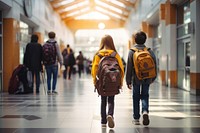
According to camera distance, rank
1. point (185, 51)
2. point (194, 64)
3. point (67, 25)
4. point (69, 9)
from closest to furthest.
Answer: point (194, 64)
point (185, 51)
point (69, 9)
point (67, 25)

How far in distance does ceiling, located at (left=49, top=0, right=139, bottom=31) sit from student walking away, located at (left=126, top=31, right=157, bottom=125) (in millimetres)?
17112

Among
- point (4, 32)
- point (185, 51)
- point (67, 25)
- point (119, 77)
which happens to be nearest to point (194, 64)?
point (185, 51)

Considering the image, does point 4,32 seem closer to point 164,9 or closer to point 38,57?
point 38,57

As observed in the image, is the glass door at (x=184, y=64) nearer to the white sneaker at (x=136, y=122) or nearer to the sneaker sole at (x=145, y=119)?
the white sneaker at (x=136, y=122)

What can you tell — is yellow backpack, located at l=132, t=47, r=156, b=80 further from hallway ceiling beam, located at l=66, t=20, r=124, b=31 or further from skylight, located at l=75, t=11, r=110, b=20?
hallway ceiling beam, located at l=66, t=20, r=124, b=31

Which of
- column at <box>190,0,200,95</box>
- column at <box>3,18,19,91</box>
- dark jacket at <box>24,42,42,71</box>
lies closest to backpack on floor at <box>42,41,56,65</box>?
dark jacket at <box>24,42,42,71</box>

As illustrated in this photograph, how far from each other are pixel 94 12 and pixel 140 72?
26738 millimetres

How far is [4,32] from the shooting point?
11203mm

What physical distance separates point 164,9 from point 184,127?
935cm

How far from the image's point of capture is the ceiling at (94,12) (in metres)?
24.4

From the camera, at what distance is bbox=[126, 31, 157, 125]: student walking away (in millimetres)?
5043

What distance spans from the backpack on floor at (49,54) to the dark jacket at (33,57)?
27 cm

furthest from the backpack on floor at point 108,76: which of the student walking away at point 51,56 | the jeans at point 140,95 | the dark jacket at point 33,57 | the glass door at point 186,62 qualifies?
the glass door at point 186,62

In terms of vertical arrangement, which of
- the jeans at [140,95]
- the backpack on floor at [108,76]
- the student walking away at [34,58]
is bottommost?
the jeans at [140,95]
